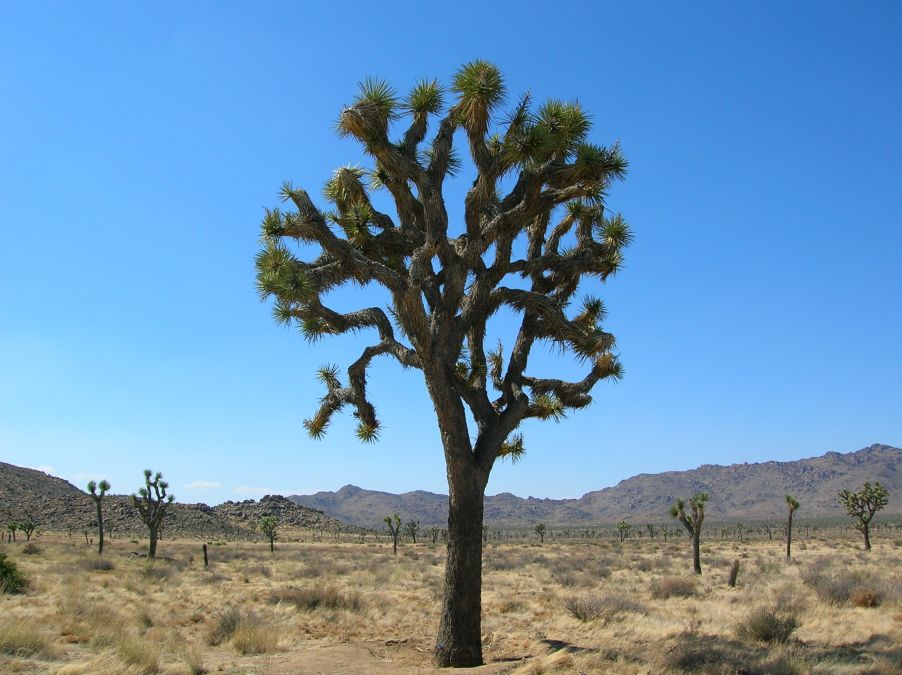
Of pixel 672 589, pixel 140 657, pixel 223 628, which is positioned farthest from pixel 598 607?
pixel 140 657

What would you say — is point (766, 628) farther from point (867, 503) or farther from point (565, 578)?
point (867, 503)

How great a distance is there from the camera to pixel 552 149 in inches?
389

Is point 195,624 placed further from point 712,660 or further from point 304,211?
point 712,660

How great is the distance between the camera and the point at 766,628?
33.4ft

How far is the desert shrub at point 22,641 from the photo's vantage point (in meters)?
9.52

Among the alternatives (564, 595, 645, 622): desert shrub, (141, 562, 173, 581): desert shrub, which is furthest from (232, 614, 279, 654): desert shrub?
(141, 562, 173, 581): desert shrub

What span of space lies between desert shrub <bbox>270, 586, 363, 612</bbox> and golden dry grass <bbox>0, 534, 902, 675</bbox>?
5 centimetres

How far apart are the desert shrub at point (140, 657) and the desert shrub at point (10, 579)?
894cm

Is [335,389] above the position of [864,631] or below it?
above

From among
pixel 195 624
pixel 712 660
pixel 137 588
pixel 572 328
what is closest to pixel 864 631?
pixel 712 660

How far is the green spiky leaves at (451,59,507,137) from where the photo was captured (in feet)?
30.4

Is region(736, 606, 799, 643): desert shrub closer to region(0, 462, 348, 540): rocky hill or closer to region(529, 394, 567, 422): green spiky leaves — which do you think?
region(529, 394, 567, 422): green spiky leaves

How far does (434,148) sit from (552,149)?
179 cm

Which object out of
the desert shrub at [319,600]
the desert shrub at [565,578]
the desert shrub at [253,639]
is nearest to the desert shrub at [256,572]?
the desert shrub at [319,600]
